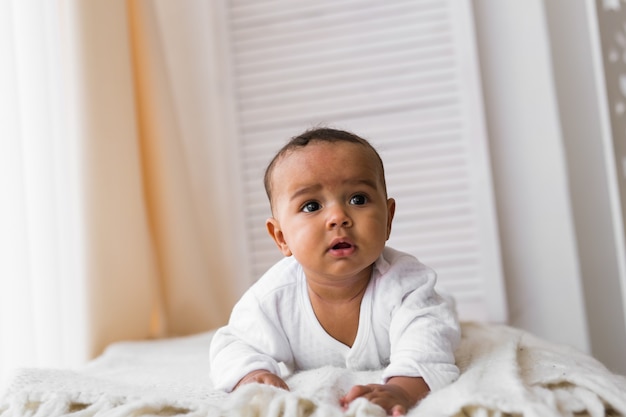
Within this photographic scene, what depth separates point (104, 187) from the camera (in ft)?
5.40

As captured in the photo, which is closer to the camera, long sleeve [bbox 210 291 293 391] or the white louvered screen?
long sleeve [bbox 210 291 293 391]

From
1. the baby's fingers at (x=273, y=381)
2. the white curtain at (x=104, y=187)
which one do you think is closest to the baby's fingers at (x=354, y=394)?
the baby's fingers at (x=273, y=381)

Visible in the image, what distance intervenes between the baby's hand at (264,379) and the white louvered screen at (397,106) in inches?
37.7

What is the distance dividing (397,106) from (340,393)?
115cm

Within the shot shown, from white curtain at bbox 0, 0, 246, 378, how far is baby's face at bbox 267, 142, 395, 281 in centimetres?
64

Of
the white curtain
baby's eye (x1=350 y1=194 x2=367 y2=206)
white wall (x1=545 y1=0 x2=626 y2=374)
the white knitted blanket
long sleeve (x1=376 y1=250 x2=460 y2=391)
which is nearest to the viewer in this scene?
the white knitted blanket

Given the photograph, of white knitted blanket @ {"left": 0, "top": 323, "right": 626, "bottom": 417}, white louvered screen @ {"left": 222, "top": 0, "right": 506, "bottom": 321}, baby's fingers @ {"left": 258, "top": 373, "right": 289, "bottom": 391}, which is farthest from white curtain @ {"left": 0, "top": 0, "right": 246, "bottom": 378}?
baby's fingers @ {"left": 258, "top": 373, "right": 289, "bottom": 391}

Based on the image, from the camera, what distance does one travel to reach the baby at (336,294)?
3.41ft

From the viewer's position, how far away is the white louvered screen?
1897 mm

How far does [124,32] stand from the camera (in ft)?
5.69

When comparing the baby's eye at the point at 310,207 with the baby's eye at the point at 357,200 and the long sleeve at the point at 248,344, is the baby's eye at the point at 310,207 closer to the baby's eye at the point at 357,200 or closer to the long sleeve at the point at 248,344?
the baby's eye at the point at 357,200

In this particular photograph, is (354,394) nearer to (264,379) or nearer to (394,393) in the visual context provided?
(394,393)

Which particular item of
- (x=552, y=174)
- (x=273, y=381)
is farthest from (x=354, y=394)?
(x=552, y=174)

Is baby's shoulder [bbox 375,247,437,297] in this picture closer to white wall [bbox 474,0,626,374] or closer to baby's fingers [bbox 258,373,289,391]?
baby's fingers [bbox 258,373,289,391]
